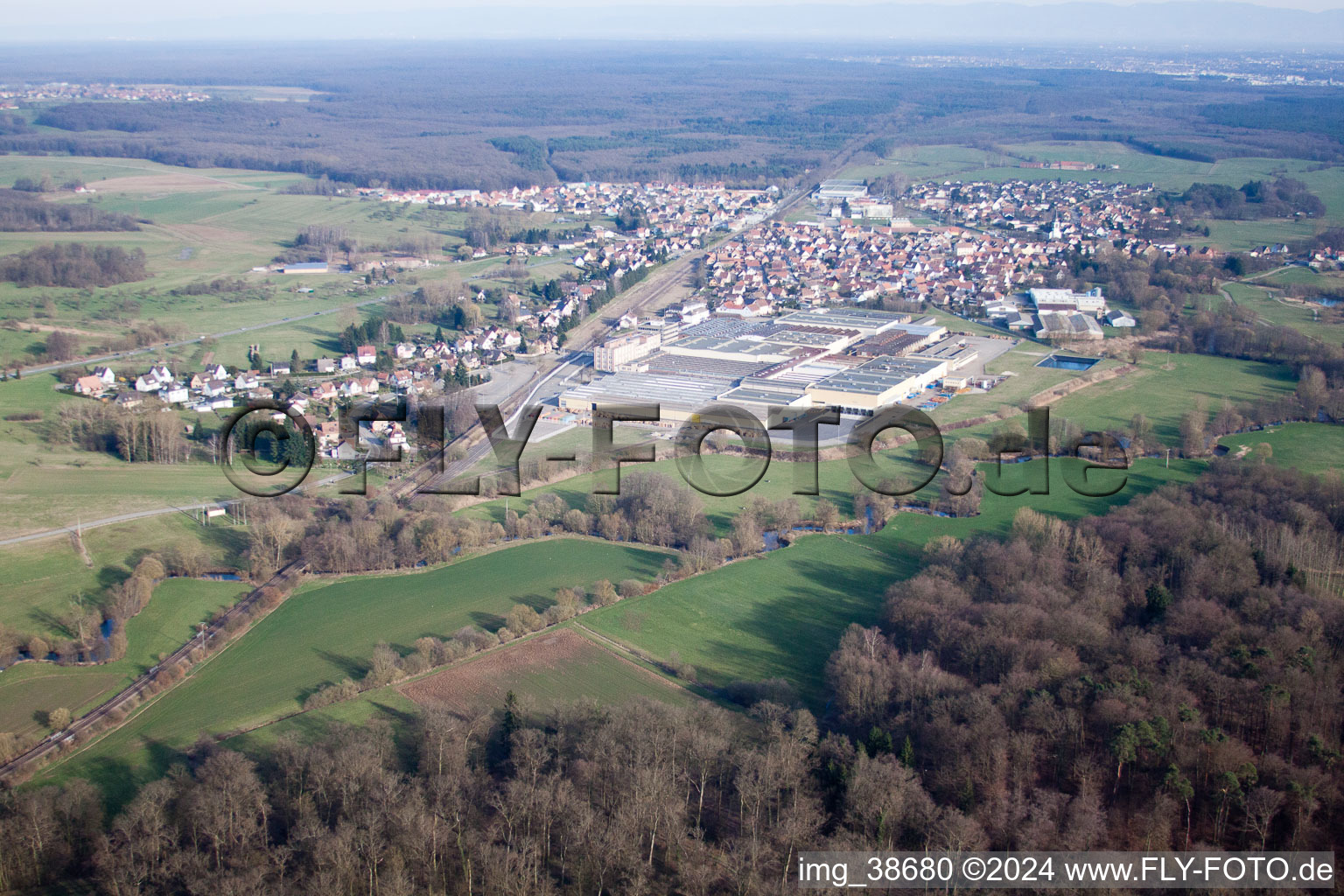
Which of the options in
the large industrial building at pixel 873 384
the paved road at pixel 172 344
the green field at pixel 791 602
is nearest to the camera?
the green field at pixel 791 602

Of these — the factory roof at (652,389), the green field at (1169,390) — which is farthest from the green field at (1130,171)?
the factory roof at (652,389)

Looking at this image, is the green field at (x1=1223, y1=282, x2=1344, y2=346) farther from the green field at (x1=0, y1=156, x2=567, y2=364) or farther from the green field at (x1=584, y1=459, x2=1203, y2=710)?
the green field at (x1=0, y1=156, x2=567, y2=364)

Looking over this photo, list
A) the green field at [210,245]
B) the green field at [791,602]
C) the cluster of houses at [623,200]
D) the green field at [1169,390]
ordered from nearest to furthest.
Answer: the green field at [791,602] → the green field at [1169,390] → the green field at [210,245] → the cluster of houses at [623,200]

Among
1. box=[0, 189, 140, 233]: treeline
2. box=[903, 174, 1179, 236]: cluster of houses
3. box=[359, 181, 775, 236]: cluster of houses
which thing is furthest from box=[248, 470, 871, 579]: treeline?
box=[0, 189, 140, 233]: treeline

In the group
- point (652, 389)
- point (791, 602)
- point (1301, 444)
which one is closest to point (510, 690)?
point (791, 602)

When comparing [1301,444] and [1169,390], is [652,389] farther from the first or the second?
[1301,444]

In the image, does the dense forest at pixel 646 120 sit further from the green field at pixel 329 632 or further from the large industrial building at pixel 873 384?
the green field at pixel 329 632
